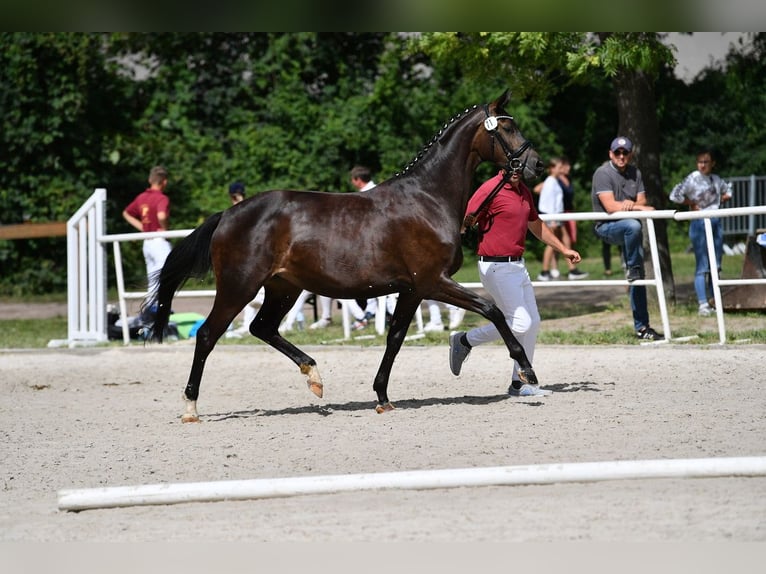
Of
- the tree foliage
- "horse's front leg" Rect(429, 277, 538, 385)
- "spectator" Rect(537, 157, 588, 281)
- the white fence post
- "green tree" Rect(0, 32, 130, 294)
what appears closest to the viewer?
"horse's front leg" Rect(429, 277, 538, 385)

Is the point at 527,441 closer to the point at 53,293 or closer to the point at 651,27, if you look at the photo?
the point at 651,27

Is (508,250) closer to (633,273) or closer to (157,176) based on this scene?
(633,273)

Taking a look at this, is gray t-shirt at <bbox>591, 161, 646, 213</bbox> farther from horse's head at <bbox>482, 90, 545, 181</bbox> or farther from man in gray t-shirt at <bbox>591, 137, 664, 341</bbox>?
horse's head at <bbox>482, 90, 545, 181</bbox>

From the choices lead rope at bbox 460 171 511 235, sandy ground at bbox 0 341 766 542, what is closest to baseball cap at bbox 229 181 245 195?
sandy ground at bbox 0 341 766 542

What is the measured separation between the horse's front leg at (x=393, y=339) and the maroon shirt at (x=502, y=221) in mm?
637

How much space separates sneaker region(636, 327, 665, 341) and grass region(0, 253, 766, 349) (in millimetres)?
86

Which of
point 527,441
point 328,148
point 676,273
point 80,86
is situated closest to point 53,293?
point 80,86

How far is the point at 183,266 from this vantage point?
8.84m

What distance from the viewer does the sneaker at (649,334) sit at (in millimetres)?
12047

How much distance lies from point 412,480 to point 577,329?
7.87m

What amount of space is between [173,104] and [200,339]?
16.0 m

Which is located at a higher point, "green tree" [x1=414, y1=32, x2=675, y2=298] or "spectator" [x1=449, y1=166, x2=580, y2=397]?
"green tree" [x1=414, y1=32, x2=675, y2=298]

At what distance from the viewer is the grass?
1227 centimetres

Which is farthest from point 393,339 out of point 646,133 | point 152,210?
point 646,133
